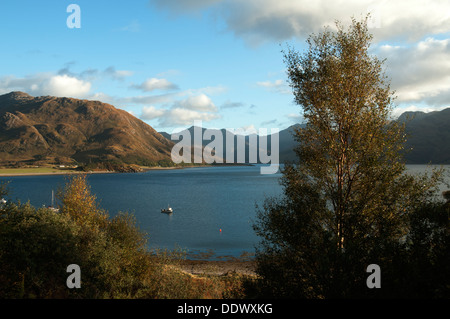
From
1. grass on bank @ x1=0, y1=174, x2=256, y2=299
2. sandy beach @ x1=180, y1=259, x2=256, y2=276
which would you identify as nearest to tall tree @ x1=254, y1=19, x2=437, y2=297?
grass on bank @ x1=0, y1=174, x2=256, y2=299

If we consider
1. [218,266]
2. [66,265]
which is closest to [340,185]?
[66,265]

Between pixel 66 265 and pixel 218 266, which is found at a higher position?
pixel 66 265

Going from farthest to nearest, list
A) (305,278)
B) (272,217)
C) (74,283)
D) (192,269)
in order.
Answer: (192,269), (74,283), (272,217), (305,278)

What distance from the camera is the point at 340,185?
2177 centimetres

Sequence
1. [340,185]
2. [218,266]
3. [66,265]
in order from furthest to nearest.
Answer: [218,266] → [66,265] → [340,185]

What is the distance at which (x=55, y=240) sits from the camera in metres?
26.0

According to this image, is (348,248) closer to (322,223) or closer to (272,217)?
(322,223)

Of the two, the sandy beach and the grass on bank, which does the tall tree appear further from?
the sandy beach

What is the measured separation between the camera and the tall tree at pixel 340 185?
18219 millimetres

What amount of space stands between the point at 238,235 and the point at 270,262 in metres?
67.4

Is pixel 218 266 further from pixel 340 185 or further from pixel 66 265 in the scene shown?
pixel 340 185

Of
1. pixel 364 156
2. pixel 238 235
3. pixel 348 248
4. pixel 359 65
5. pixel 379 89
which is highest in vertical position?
pixel 359 65

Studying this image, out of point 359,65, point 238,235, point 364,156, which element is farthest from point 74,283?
point 238,235
